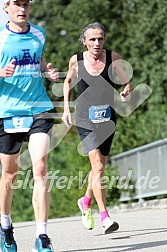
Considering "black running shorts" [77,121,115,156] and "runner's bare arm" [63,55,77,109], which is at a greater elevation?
"runner's bare arm" [63,55,77,109]

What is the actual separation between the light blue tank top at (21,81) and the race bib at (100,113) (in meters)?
2.07

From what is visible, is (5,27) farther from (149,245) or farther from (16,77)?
(149,245)

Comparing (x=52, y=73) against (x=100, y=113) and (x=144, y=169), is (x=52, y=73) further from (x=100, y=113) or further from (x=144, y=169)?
(x=144, y=169)

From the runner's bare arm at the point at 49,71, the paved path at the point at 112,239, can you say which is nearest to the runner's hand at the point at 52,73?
the runner's bare arm at the point at 49,71

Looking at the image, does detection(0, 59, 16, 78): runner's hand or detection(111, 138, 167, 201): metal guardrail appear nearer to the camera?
detection(0, 59, 16, 78): runner's hand

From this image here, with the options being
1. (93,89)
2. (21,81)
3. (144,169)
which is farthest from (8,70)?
(144,169)

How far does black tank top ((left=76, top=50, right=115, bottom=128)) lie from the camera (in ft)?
30.7

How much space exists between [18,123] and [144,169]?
11.1 m

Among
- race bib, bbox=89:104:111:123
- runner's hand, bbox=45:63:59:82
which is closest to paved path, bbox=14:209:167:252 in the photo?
race bib, bbox=89:104:111:123

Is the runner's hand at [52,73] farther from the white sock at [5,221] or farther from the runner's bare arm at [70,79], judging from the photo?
the runner's bare arm at [70,79]

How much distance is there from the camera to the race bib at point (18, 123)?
24.2ft

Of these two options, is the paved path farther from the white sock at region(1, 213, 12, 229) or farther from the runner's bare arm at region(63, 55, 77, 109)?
the runner's bare arm at region(63, 55, 77, 109)

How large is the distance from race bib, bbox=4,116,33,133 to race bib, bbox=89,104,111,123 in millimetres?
2113

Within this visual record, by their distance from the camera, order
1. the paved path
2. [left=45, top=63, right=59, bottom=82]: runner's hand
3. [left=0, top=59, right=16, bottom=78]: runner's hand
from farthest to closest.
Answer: the paved path < [left=45, top=63, right=59, bottom=82]: runner's hand < [left=0, top=59, right=16, bottom=78]: runner's hand
